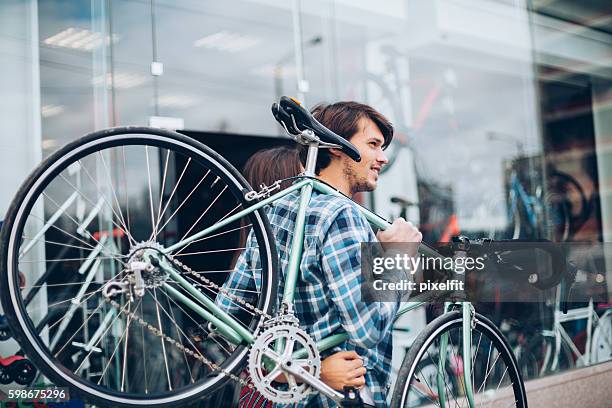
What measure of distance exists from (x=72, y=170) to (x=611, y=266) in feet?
10.8

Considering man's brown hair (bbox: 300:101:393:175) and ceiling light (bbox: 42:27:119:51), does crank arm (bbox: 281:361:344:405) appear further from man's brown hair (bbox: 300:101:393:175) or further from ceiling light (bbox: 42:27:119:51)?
ceiling light (bbox: 42:27:119:51)

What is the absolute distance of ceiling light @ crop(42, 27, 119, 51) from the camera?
11.1 feet

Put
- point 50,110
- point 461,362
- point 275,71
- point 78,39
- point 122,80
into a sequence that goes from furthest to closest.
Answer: point 275,71
point 122,80
point 78,39
point 50,110
point 461,362

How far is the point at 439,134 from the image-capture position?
6043 mm

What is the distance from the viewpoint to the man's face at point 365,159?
8.02ft

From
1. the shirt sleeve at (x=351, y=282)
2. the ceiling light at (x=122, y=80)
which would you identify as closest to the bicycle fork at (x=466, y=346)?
the shirt sleeve at (x=351, y=282)

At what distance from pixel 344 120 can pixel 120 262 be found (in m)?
1.02

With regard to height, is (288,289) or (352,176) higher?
(352,176)

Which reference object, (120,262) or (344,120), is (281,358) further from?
(344,120)

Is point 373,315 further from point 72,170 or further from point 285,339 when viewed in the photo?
point 72,170

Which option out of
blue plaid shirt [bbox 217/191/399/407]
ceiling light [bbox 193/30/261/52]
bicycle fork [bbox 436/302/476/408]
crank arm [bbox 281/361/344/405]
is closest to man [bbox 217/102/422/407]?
blue plaid shirt [bbox 217/191/399/407]

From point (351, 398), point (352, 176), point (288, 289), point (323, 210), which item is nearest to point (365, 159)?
point (352, 176)

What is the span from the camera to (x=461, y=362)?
262 cm

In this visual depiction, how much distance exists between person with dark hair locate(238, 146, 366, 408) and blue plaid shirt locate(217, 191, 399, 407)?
0.07 metres
